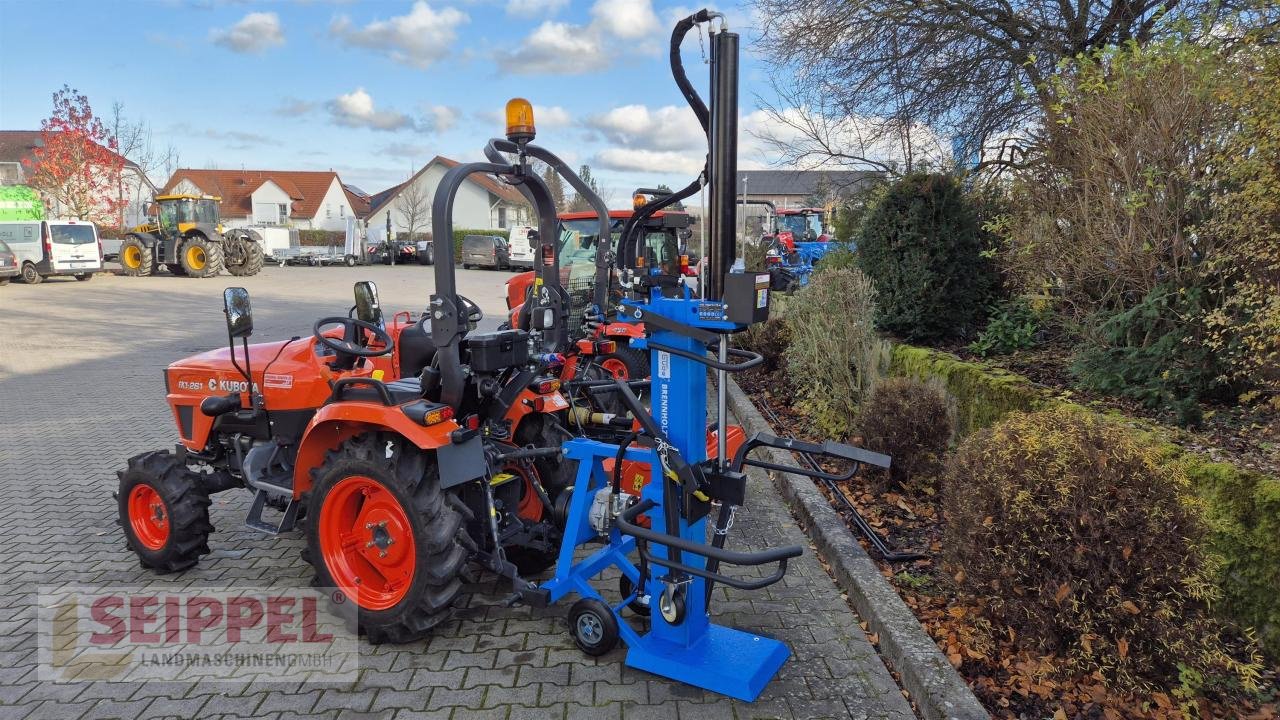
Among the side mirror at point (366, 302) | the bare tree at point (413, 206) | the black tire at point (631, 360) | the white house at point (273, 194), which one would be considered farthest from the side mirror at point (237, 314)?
the white house at point (273, 194)

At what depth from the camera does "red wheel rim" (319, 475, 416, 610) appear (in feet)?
11.5

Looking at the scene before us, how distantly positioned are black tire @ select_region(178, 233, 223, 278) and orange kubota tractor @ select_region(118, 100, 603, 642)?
80.9ft

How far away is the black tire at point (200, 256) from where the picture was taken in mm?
25734

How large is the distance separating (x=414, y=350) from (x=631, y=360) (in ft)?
13.6

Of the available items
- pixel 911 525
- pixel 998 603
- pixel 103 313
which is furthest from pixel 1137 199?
pixel 103 313

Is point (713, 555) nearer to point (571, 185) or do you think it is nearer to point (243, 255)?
point (571, 185)

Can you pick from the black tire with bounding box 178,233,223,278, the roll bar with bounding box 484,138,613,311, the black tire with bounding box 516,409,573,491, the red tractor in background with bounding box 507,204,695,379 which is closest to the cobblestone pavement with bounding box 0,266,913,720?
the black tire with bounding box 516,409,573,491

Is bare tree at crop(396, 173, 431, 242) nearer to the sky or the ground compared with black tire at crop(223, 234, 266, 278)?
nearer to the sky

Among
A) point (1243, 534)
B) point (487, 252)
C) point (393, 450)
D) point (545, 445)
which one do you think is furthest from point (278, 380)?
point (487, 252)

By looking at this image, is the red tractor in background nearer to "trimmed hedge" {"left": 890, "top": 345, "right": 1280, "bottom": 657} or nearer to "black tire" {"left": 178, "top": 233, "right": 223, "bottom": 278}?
"trimmed hedge" {"left": 890, "top": 345, "right": 1280, "bottom": 657}

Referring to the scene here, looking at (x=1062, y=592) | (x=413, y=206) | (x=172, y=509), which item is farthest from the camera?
(x=413, y=206)

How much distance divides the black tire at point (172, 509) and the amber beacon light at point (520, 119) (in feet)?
8.70

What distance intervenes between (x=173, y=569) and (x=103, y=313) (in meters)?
15.9

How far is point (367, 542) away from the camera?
3.61m
